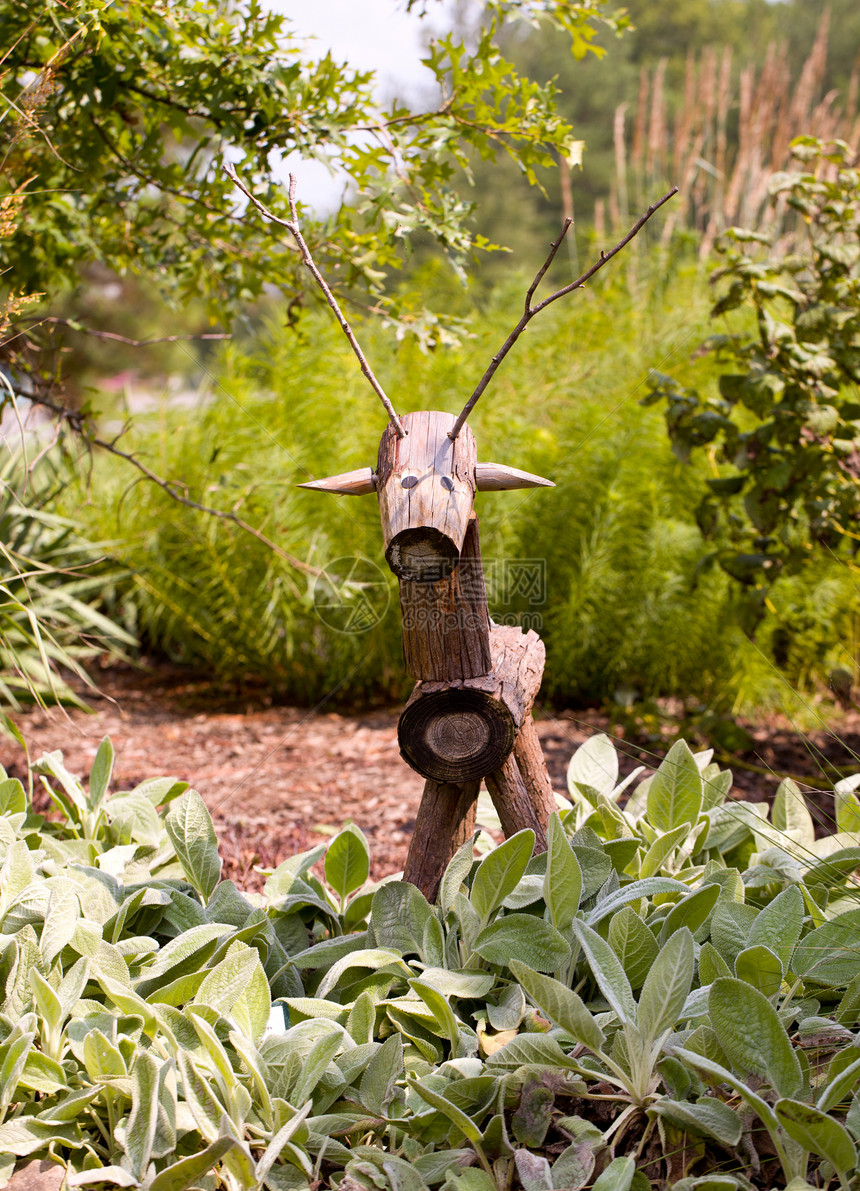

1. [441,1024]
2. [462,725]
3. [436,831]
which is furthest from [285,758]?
[441,1024]

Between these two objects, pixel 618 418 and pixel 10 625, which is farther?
pixel 618 418

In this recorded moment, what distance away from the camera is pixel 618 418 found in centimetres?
359

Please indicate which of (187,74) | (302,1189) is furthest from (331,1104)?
(187,74)

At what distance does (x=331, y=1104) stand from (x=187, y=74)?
215 centimetres

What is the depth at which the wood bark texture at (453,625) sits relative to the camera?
1.49 metres

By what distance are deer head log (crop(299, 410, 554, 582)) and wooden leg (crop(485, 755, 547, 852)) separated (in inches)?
17.1

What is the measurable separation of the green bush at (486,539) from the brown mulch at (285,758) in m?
0.21

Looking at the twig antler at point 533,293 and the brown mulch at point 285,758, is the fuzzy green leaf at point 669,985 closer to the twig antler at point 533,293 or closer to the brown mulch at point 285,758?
the twig antler at point 533,293

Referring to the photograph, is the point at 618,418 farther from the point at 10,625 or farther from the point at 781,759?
the point at 10,625

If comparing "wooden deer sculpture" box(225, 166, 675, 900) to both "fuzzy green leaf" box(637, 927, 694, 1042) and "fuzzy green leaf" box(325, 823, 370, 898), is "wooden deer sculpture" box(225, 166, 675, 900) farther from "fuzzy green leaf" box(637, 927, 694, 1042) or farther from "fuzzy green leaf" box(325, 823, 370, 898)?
"fuzzy green leaf" box(637, 927, 694, 1042)

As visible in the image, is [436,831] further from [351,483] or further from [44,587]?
[44,587]

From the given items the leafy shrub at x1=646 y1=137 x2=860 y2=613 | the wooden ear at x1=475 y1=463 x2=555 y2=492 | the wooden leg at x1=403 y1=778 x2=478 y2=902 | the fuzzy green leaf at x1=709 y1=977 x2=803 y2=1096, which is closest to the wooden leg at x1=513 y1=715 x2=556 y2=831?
the wooden leg at x1=403 y1=778 x2=478 y2=902

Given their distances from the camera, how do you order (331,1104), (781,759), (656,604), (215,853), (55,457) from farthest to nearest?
(55,457) → (656,604) → (781,759) → (215,853) → (331,1104)

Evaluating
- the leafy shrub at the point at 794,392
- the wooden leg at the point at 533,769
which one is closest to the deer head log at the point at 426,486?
the wooden leg at the point at 533,769
